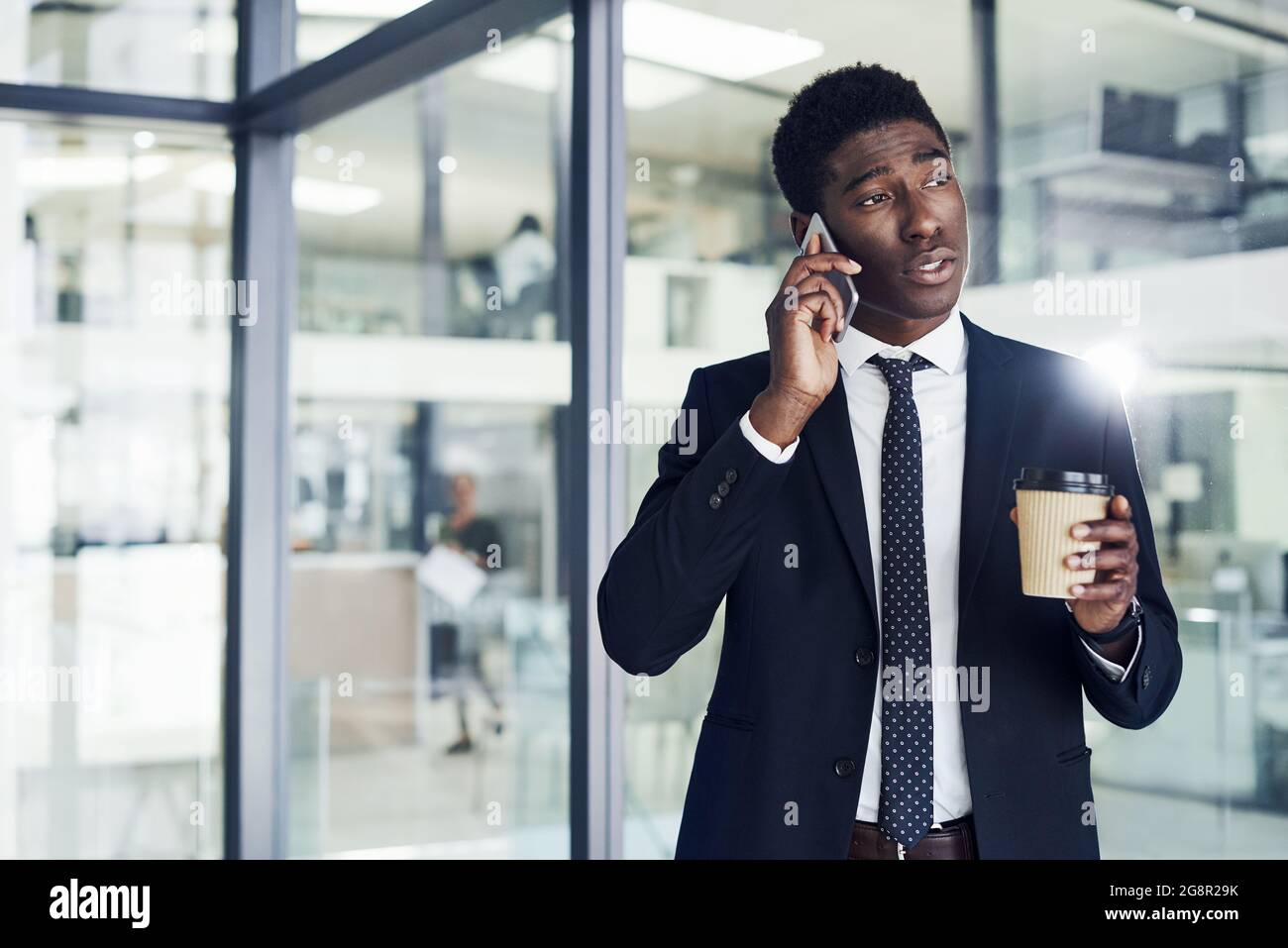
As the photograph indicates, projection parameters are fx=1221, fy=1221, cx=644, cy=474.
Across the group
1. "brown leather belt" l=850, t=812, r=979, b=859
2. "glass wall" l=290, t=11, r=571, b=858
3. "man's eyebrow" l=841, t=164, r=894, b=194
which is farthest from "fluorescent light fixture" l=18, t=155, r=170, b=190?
"brown leather belt" l=850, t=812, r=979, b=859

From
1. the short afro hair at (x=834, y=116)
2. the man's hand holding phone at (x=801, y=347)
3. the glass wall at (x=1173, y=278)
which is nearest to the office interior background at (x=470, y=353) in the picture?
the glass wall at (x=1173, y=278)

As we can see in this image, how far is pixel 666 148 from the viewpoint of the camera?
261 centimetres

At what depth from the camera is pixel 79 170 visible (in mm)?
4098

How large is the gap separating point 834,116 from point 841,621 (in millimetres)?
658

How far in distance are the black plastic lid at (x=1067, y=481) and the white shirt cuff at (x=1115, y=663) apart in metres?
0.17

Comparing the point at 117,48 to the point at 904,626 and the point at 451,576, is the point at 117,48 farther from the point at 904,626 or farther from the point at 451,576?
the point at 904,626

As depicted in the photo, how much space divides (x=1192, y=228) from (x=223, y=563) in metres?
3.26

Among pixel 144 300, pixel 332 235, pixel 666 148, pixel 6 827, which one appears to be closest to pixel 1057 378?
pixel 666 148

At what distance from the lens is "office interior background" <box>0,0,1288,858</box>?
1838 mm

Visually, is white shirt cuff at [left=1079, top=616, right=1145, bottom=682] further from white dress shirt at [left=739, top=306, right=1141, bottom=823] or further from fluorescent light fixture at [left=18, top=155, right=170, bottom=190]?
fluorescent light fixture at [left=18, top=155, right=170, bottom=190]

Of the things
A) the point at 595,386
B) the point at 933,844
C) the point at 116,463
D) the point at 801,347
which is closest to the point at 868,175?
the point at 801,347

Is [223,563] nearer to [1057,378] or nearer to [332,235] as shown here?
[332,235]

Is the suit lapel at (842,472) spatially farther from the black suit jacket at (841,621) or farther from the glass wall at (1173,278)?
the glass wall at (1173,278)

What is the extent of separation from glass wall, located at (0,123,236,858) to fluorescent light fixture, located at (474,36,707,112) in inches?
55.3
